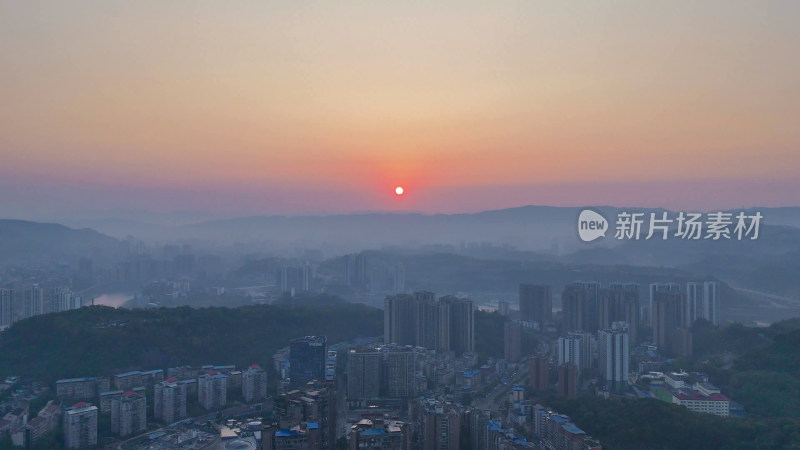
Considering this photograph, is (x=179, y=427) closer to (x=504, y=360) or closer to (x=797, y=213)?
(x=504, y=360)

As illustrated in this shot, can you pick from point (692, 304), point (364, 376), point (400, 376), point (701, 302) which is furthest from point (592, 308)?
point (364, 376)

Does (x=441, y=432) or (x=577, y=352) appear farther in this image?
(x=577, y=352)

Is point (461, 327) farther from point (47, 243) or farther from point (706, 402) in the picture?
point (47, 243)

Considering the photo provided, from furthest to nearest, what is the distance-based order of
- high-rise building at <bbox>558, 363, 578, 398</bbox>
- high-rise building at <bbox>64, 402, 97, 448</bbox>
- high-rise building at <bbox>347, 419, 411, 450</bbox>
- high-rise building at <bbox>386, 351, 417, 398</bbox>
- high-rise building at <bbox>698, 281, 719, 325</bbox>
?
high-rise building at <bbox>698, 281, 719, 325</bbox> < high-rise building at <bbox>386, 351, 417, 398</bbox> < high-rise building at <bbox>558, 363, 578, 398</bbox> < high-rise building at <bbox>64, 402, 97, 448</bbox> < high-rise building at <bbox>347, 419, 411, 450</bbox>

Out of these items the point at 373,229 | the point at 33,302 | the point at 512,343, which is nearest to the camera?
the point at 512,343

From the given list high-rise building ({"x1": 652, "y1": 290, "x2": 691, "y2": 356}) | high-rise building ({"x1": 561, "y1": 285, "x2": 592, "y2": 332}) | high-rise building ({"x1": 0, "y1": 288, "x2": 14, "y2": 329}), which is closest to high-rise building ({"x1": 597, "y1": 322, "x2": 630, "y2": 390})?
high-rise building ({"x1": 652, "y1": 290, "x2": 691, "y2": 356})

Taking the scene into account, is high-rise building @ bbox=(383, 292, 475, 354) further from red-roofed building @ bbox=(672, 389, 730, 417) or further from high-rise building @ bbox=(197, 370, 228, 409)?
red-roofed building @ bbox=(672, 389, 730, 417)
